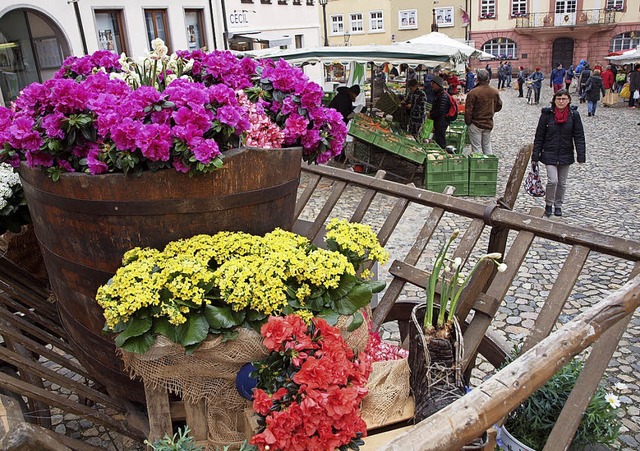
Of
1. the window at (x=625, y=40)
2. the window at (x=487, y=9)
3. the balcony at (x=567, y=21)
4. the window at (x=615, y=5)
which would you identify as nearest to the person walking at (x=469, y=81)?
the window at (x=487, y=9)

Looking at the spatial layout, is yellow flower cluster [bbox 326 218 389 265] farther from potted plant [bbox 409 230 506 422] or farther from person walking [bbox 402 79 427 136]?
person walking [bbox 402 79 427 136]

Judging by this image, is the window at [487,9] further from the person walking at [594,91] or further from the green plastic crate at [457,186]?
the green plastic crate at [457,186]

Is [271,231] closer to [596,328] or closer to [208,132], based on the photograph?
[208,132]

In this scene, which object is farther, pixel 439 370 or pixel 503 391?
pixel 439 370

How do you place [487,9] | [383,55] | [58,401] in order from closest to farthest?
[58,401] < [383,55] < [487,9]

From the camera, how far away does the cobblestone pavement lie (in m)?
3.83

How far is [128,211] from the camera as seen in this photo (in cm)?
244

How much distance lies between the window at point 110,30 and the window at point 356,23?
29334 millimetres

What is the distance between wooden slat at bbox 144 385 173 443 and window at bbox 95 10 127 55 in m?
13.2

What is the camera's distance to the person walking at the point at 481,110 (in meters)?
10.4

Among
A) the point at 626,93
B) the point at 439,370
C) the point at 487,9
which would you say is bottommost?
the point at 626,93

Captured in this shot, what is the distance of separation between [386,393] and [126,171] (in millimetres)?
1464

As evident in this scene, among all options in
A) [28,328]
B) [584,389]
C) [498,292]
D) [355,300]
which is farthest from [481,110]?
[28,328]

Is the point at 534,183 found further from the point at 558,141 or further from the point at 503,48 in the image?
the point at 503,48
